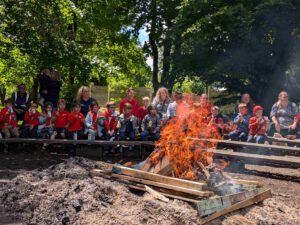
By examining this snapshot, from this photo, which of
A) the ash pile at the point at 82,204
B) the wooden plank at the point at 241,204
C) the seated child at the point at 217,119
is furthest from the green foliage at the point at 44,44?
the wooden plank at the point at 241,204

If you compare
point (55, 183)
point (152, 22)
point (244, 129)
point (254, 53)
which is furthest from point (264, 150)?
point (152, 22)

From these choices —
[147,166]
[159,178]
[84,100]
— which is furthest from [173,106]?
[159,178]

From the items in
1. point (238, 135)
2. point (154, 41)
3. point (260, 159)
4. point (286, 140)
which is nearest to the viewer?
point (260, 159)

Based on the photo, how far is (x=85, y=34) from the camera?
22000 mm

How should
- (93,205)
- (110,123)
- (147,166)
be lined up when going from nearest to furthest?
(93,205) → (147,166) → (110,123)

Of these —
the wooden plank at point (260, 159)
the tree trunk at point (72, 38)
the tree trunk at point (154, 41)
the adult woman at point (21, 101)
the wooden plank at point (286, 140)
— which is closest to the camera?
the wooden plank at point (260, 159)

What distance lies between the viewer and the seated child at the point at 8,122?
41.3ft

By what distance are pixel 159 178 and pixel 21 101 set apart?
8.38 metres

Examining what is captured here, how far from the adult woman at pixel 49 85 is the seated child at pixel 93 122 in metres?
1.97

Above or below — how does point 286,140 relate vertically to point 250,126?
below

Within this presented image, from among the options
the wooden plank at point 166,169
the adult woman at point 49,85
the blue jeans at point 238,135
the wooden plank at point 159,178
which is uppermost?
the adult woman at point 49,85

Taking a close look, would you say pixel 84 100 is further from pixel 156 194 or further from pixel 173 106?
pixel 156 194

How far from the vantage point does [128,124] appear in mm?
12984

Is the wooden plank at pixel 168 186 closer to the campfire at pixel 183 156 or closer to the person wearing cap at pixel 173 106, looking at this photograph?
the campfire at pixel 183 156
